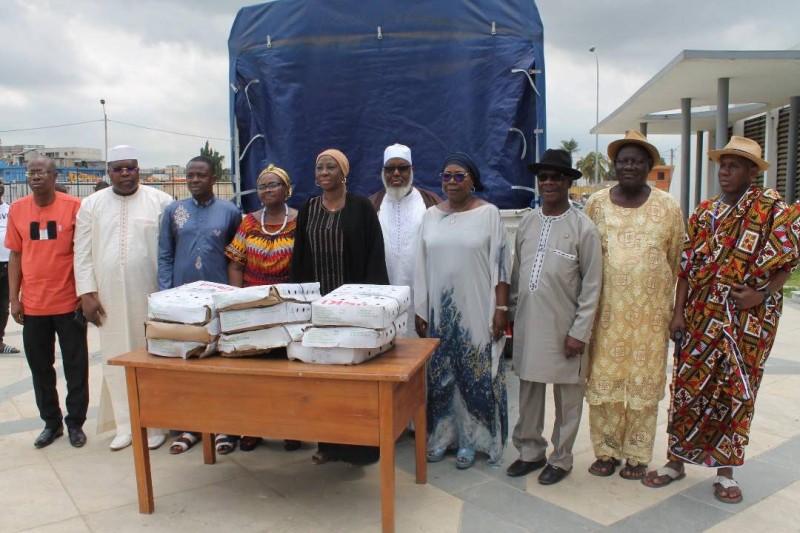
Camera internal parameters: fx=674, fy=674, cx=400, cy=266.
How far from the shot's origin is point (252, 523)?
3160 millimetres

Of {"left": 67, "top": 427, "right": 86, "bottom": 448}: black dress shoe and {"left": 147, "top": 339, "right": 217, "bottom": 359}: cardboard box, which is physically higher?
{"left": 147, "top": 339, "right": 217, "bottom": 359}: cardboard box

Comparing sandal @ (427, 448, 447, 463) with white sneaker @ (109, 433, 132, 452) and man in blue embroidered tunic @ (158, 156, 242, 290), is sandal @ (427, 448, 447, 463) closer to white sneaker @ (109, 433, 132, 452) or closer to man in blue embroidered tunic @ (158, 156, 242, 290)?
man in blue embroidered tunic @ (158, 156, 242, 290)

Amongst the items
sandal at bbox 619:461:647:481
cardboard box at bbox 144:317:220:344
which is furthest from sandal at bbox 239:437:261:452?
sandal at bbox 619:461:647:481

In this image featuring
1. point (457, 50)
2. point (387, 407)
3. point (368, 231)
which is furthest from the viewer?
point (457, 50)

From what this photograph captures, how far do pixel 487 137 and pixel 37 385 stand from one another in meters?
3.51

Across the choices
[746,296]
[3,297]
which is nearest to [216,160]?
[3,297]

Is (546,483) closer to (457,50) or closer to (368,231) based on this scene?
(368,231)

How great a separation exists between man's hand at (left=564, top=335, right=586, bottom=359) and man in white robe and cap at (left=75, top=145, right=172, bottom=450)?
2.57m

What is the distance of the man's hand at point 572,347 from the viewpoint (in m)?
3.41

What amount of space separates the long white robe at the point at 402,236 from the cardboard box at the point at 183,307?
1180 millimetres

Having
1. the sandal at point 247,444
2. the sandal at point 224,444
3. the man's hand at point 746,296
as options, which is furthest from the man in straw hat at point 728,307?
the sandal at point 224,444

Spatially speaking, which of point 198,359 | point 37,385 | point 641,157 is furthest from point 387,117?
point 37,385

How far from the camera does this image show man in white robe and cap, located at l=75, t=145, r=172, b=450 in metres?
4.15

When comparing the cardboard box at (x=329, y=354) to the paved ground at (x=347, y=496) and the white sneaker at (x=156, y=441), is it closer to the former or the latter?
the paved ground at (x=347, y=496)
